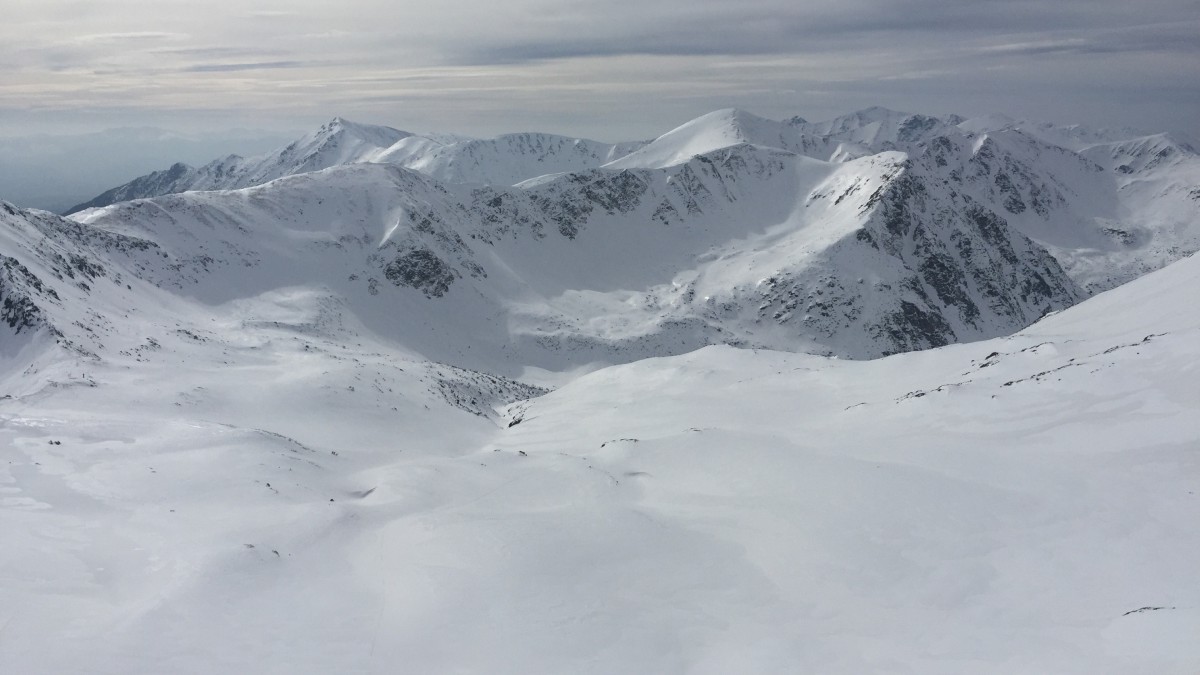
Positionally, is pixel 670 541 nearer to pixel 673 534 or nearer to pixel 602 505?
pixel 673 534

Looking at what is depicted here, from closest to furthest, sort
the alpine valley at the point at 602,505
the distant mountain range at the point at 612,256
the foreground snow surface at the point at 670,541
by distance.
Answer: the foreground snow surface at the point at 670,541 < the alpine valley at the point at 602,505 < the distant mountain range at the point at 612,256

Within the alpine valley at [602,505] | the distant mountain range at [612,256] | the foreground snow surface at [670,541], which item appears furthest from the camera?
the distant mountain range at [612,256]

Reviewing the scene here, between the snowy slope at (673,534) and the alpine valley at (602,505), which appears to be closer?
the snowy slope at (673,534)

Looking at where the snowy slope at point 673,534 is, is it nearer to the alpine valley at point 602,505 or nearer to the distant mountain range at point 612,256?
the alpine valley at point 602,505

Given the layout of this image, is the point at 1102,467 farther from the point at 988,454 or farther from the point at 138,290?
the point at 138,290

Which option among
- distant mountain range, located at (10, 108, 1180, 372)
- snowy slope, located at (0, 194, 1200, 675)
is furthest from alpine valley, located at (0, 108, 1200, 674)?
distant mountain range, located at (10, 108, 1180, 372)

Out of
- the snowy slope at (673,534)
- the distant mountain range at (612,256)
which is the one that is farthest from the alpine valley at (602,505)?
the distant mountain range at (612,256)

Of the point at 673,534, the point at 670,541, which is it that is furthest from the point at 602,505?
the point at 670,541
